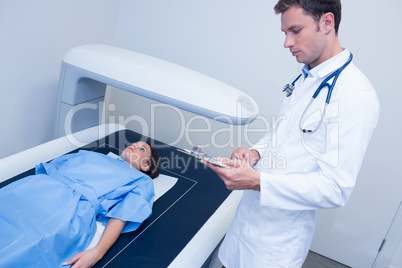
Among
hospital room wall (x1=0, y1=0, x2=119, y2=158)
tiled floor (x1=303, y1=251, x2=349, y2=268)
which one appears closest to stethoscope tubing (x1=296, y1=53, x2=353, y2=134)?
tiled floor (x1=303, y1=251, x2=349, y2=268)

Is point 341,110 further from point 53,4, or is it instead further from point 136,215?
point 53,4

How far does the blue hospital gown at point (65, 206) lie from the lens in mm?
1071

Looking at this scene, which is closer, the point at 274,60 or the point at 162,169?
the point at 162,169

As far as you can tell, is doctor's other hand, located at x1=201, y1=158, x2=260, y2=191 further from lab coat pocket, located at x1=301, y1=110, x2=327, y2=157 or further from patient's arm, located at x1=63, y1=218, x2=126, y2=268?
patient's arm, located at x1=63, y1=218, x2=126, y2=268

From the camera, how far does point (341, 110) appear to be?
0.94 meters

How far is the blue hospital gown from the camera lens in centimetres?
107

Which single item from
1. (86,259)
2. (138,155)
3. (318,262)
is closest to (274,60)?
(138,155)

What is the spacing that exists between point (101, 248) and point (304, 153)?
0.79 meters

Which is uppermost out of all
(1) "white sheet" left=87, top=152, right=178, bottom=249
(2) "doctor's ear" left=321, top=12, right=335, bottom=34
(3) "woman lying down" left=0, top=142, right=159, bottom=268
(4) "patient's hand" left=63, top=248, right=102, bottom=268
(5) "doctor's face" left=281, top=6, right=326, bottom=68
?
(2) "doctor's ear" left=321, top=12, right=335, bottom=34

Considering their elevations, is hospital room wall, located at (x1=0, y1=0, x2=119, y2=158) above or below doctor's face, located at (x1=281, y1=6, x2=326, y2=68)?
below

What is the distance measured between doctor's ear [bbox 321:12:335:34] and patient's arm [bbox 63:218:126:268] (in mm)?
1029

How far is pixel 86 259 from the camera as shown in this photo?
3.72 ft

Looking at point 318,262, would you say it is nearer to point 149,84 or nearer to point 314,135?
point 314,135

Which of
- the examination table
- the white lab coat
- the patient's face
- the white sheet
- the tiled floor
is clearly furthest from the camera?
the tiled floor
